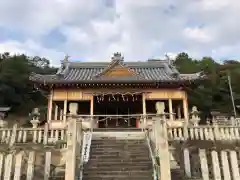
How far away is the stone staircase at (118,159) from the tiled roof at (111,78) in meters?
6.12

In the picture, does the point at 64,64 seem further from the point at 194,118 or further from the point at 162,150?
the point at 162,150

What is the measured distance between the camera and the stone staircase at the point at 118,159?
867 cm

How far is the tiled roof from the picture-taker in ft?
57.3

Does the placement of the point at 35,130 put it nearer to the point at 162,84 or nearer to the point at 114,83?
the point at 114,83

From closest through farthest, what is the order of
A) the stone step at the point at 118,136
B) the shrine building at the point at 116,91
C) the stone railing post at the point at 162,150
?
the stone railing post at the point at 162,150 < the stone step at the point at 118,136 < the shrine building at the point at 116,91

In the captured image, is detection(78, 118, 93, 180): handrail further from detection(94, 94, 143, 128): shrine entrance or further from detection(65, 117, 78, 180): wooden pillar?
detection(94, 94, 143, 128): shrine entrance

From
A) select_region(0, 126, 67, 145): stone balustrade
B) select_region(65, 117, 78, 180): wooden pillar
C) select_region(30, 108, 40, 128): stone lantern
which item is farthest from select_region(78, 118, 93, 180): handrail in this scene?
select_region(30, 108, 40, 128): stone lantern

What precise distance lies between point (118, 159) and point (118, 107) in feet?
34.7

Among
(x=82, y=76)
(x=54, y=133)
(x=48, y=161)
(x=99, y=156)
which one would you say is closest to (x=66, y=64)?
(x=82, y=76)

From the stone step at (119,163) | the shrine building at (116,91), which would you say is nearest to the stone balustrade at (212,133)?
the stone step at (119,163)

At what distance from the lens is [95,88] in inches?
711

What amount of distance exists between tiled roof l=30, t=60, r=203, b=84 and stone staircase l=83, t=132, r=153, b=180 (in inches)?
241

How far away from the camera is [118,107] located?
20312mm

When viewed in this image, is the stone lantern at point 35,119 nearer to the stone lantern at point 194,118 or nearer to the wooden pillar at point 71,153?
the wooden pillar at point 71,153
